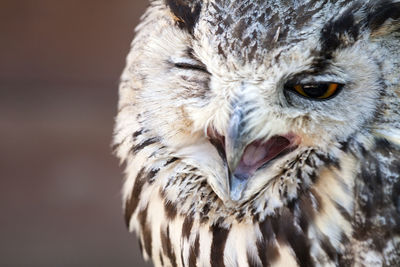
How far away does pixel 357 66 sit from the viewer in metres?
1.45

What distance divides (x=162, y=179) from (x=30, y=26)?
2.30 metres

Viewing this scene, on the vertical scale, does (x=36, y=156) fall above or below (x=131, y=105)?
below

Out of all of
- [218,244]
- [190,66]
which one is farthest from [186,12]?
[218,244]

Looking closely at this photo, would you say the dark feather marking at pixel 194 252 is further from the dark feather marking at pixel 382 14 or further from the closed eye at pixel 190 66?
the dark feather marking at pixel 382 14

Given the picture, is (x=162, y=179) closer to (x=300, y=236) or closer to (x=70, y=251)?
(x=300, y=236)

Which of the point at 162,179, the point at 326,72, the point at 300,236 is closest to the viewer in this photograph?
the point at 326,72

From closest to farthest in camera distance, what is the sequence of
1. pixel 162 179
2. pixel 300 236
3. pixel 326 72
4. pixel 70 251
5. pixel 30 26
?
pixel 326 72
pixel 300 236
pixel 162 179
pixel 30 26
pixel 70 251

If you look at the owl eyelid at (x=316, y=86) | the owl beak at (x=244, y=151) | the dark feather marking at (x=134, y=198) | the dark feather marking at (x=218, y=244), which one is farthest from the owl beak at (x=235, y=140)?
the dark feather marking at (x=134, y=198)

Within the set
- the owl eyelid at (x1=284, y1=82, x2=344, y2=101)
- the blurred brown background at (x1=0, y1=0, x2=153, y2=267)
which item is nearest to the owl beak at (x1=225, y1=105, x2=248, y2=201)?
the owl eyelid at (x1=284, y1=82, x2=344, y2=101)

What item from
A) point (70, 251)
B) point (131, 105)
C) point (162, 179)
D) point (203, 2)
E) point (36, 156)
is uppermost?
point (203, 2)

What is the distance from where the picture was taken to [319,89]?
1435 mm

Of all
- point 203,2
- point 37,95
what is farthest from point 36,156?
point 203,2

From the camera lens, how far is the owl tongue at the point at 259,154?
1.50m

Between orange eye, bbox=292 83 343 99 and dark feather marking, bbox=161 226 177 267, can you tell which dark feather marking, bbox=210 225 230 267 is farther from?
orange eye, bbox=292 83 343 99
